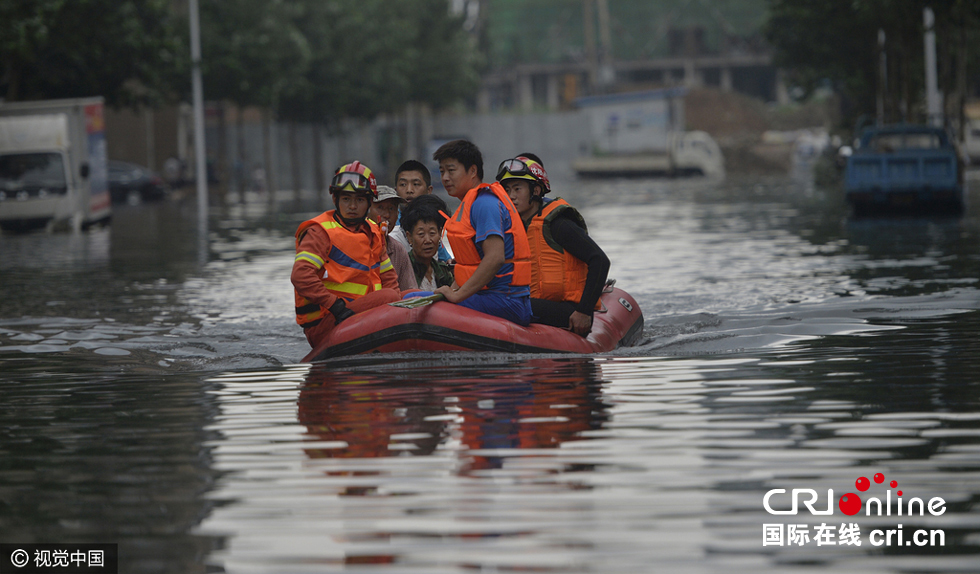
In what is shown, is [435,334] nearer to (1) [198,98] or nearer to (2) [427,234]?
(2) [427,234]

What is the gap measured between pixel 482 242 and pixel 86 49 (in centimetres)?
2611

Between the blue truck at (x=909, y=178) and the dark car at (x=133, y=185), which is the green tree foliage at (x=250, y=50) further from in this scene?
the blue truck at (x=909, y=178)

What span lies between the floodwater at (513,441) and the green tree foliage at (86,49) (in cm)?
1601

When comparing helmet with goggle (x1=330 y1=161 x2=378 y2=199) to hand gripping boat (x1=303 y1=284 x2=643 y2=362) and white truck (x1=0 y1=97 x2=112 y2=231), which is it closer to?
hand gripping boat (x1=303 y1=284 x2=643 y2=362)

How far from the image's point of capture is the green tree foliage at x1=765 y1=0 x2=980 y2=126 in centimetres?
3244

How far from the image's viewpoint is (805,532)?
16.8ft

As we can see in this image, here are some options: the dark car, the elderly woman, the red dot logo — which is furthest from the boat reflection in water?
the dark car

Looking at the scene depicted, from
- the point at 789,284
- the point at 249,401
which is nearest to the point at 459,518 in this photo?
the point at 249,401

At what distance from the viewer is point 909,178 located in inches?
1109

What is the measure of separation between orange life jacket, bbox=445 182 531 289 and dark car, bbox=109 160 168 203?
45840mm

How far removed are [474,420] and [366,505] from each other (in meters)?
1.93

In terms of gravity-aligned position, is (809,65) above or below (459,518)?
above

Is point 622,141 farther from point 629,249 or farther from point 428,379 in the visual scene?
point 428,379
